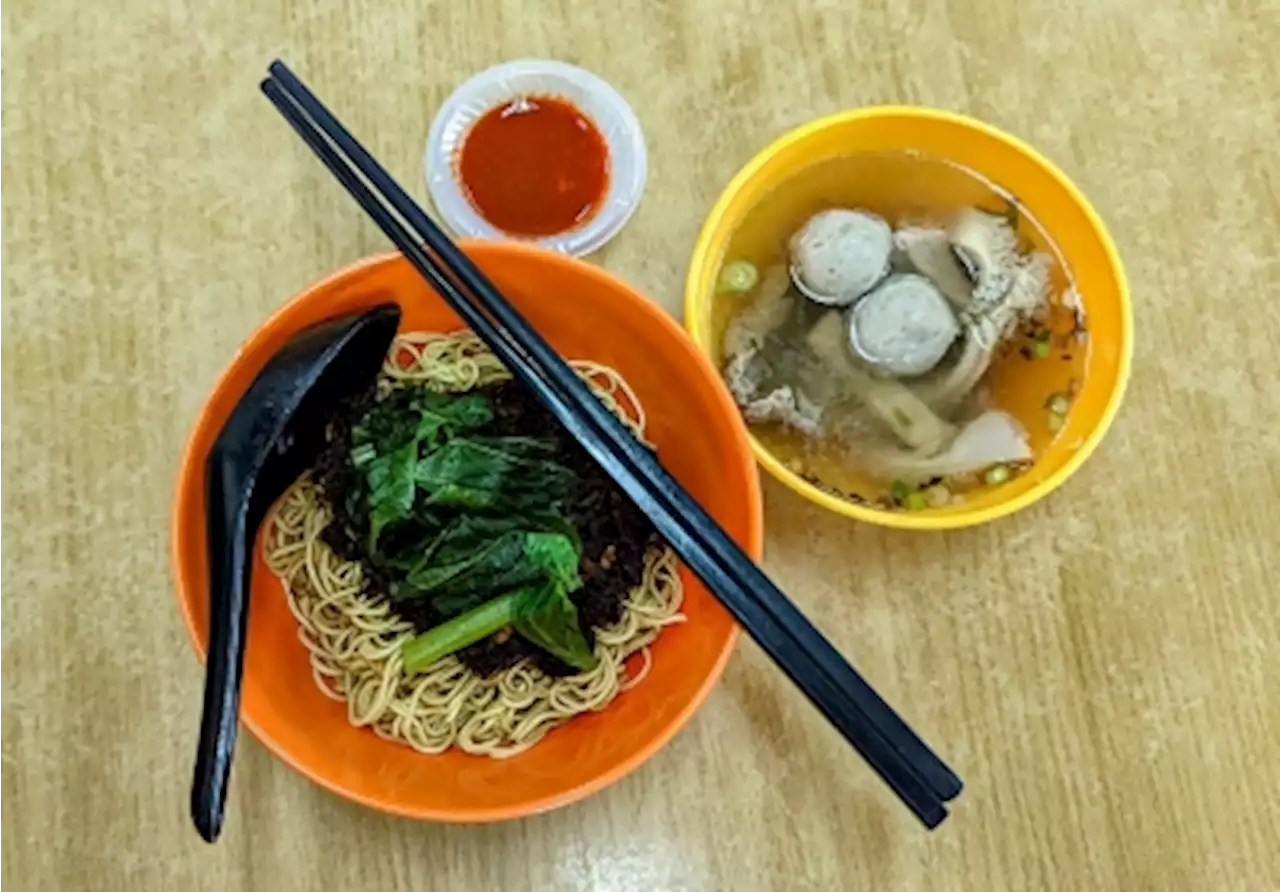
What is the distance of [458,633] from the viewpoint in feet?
3.25

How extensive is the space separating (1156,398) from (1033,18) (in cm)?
31

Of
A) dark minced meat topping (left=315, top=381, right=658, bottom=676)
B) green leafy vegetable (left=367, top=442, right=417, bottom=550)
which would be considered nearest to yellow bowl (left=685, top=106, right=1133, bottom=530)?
dark minced meat topping (left=315, top=381, right=658, bottom=676)

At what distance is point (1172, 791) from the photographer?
1062mm

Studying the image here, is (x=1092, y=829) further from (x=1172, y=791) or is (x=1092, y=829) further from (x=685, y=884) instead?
(x=685, y=884)

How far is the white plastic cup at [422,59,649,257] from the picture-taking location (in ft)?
3.62

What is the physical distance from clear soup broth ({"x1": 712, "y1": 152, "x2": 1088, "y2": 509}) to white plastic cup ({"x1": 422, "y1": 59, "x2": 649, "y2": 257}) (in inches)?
3.7

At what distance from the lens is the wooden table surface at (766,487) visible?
1027 mm

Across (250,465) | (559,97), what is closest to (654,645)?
(250,465)

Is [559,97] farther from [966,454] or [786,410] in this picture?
[966,454]

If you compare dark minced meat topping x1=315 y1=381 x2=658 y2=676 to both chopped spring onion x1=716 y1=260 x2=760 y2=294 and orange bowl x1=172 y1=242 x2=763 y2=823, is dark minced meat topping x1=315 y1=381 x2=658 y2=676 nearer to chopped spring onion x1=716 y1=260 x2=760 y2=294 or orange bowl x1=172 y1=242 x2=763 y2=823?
orange bowl x1=172 y1=242 x2=763 y2=823

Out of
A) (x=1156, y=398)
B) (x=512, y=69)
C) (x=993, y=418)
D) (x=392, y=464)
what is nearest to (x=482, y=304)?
(x=392, y=464)

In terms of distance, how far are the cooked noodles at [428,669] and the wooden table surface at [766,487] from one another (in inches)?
2.8

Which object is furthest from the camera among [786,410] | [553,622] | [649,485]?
[786,410]

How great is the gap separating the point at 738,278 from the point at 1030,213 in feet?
0.72
